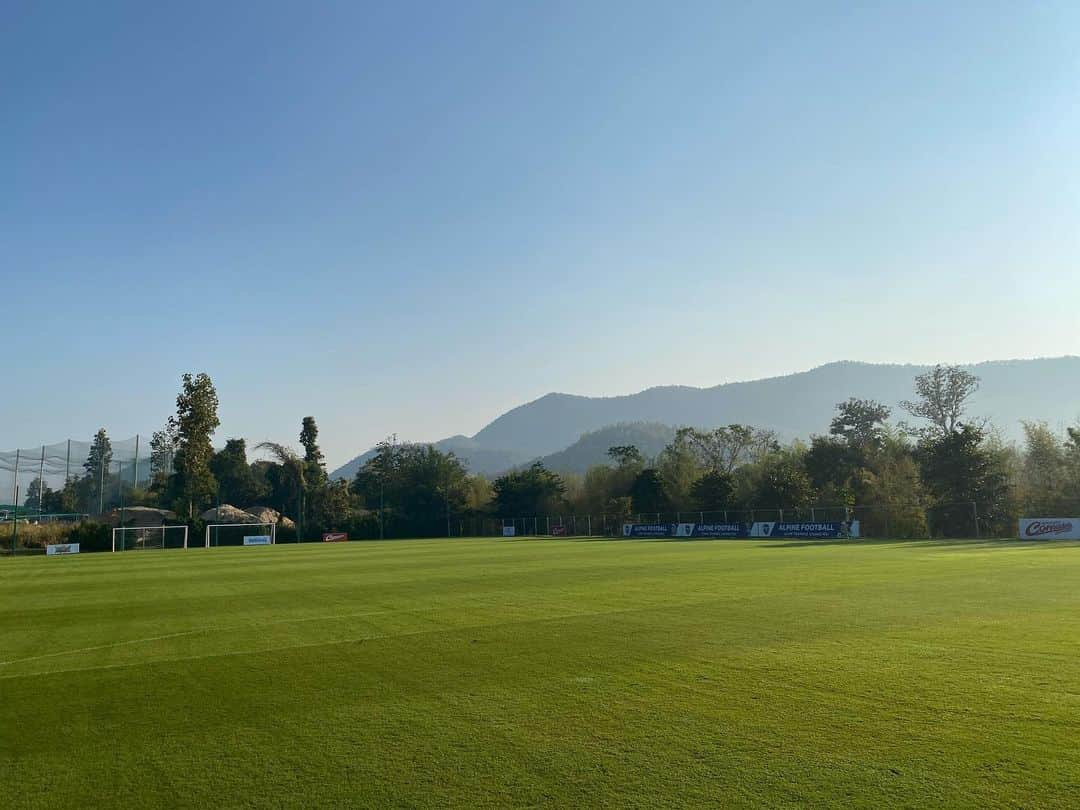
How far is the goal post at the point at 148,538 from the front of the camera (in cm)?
5984

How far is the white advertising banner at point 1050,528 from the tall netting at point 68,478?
69016mm

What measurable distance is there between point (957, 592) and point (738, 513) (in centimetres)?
4529

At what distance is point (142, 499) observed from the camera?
9425 cm

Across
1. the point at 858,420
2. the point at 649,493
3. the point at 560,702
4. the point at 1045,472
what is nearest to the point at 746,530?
the point at 649,493

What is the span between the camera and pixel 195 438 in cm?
7544

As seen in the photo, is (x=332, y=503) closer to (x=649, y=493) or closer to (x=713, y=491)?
(x=649, y=493)

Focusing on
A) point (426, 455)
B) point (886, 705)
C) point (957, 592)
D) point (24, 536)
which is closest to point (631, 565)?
point (957, 592)

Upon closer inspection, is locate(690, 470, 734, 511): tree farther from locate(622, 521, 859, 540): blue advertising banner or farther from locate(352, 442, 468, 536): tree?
locate(352, 442, 468, 536): tree

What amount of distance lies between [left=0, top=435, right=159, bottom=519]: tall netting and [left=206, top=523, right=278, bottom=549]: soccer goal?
8572 mm

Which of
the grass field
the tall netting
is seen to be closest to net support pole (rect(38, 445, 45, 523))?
the tall netting

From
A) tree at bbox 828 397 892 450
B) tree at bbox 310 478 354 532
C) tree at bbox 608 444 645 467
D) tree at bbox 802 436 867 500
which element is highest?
tree at bbox 828 397 892 450

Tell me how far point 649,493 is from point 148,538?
44022mm

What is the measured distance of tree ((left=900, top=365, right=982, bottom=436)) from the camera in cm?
7344

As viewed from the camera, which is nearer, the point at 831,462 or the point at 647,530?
the point at 647,530
